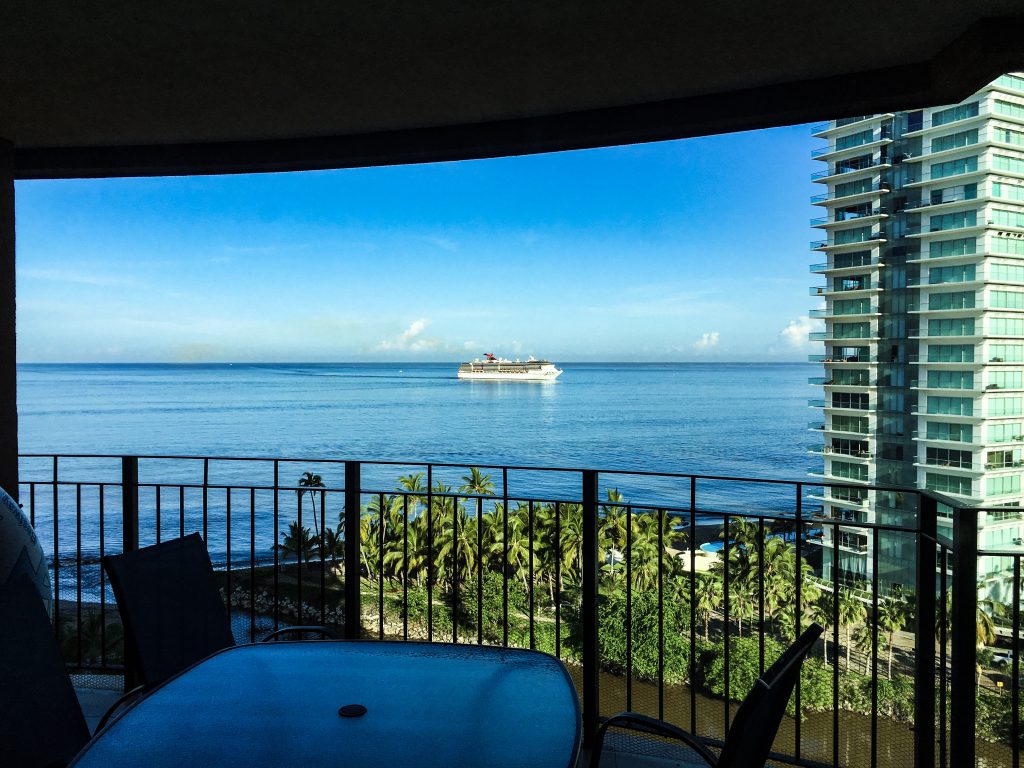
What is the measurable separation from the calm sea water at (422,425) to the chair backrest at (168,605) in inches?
868

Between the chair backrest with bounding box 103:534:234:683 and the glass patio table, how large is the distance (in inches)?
13.9

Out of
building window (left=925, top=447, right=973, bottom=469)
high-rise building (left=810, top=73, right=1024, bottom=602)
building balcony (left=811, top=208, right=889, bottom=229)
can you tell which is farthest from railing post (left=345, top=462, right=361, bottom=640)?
building balcony (left=811, top=208, right=889, bottom=229)

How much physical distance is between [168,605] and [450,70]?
2093 millimetres

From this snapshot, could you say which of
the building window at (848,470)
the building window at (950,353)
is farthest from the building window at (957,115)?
the building window at (848,470)

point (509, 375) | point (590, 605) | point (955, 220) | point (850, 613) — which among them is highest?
point (955, 220)

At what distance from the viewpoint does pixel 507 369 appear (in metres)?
51.8

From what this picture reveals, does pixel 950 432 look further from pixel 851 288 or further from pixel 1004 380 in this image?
pixel 851 288

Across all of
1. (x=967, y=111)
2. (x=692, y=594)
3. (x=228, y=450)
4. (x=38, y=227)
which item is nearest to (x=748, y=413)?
(x=967, y=111)

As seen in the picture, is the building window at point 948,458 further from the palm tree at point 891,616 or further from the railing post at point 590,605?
the railing post at point 590,605

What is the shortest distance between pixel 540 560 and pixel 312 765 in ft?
60.1

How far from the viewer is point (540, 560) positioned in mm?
19031

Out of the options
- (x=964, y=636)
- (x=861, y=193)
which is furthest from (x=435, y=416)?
(x=964, y=636)

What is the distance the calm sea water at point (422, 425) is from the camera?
3150 cm

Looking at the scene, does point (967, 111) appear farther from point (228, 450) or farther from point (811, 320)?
point (228, 450)
